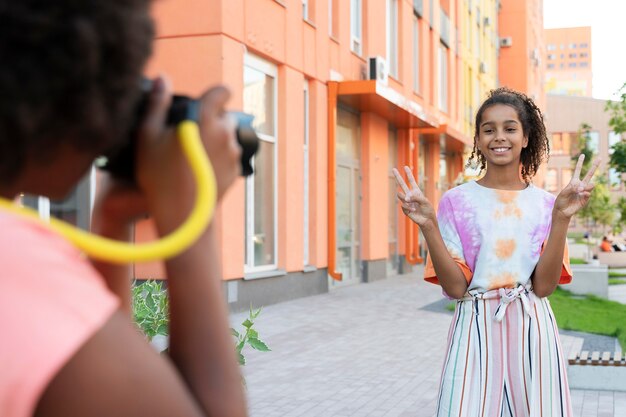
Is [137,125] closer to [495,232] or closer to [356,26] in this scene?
[495,232]

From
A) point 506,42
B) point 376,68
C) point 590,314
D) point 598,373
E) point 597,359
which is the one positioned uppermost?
point 506,42

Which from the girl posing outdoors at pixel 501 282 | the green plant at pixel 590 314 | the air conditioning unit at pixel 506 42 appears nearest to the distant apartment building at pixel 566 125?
the air conditioning unit at pixel 506 42

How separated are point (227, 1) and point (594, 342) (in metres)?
6.38

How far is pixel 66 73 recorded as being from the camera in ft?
2.89

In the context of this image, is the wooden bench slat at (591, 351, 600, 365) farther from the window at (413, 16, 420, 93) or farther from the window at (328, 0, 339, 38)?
the window at (413, 16, 420, 93)

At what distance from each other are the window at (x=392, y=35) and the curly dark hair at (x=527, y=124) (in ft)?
56.9

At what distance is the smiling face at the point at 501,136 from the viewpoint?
3.61m

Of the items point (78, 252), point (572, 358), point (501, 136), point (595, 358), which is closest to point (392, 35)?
point (572, 358)

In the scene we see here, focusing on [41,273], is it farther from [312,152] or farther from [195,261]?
[312,152]

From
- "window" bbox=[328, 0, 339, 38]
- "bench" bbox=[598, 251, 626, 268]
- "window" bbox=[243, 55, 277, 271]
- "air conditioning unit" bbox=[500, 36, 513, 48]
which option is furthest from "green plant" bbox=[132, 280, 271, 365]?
"air conditioning unit" bbox=[500, 36, 513, 48]

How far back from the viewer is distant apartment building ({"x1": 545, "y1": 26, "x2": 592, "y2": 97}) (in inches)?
5999

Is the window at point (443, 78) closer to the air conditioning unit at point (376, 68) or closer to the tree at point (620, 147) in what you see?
the tree at point (620, 147)

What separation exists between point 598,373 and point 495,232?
4428 mm

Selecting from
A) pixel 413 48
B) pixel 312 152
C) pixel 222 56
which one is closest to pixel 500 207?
pixel 222 56
